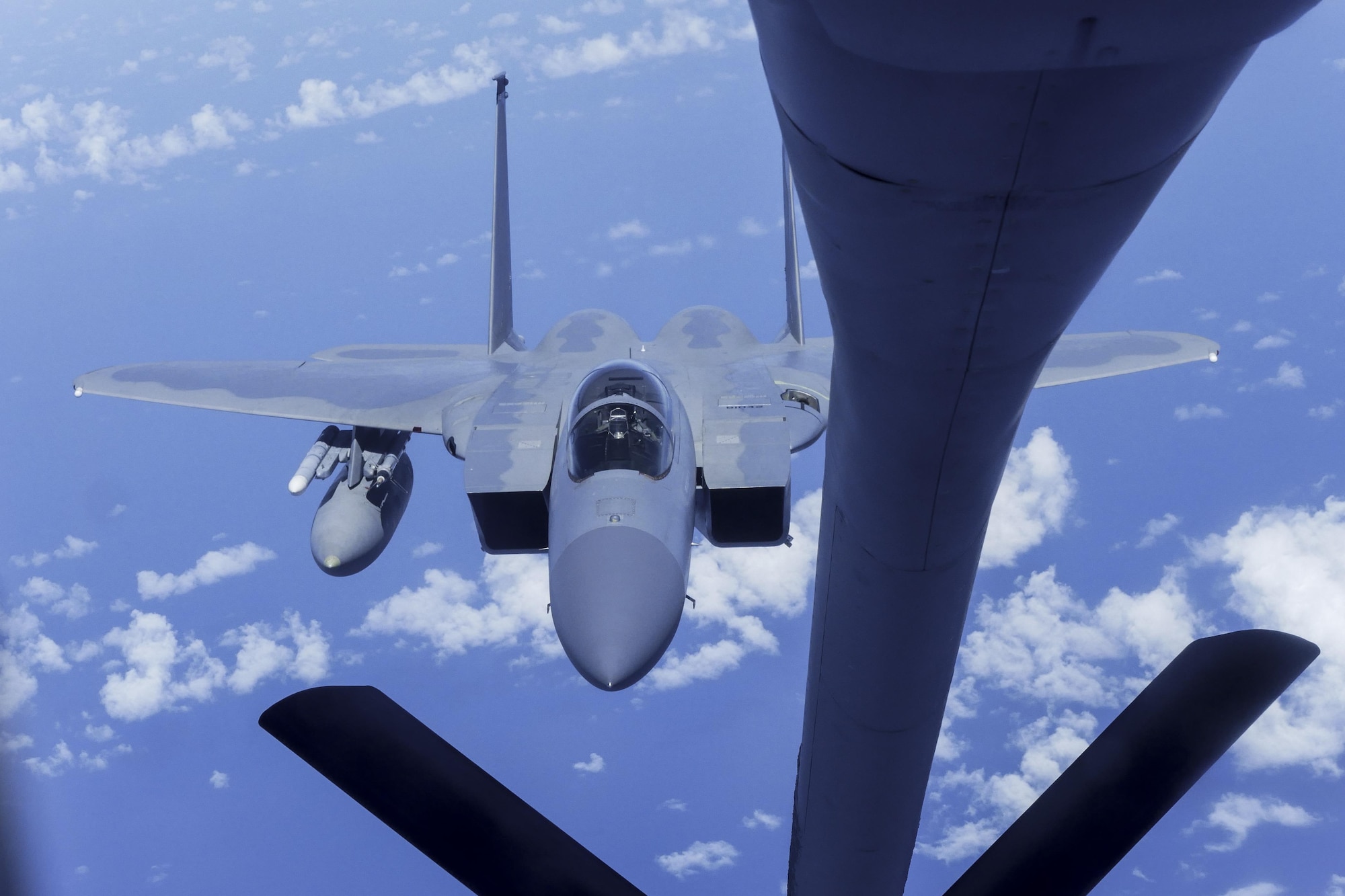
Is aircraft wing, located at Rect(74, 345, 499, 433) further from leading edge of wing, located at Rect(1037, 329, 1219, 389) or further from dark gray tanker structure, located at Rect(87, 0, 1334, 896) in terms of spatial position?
leading edge of wing, located at Rect(1037, 329, 1219, 389)

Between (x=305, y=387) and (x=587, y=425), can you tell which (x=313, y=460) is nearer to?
(x=305, y=387)

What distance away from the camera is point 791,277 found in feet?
48.6

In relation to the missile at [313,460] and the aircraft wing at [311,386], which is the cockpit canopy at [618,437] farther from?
the missile at [313,460]

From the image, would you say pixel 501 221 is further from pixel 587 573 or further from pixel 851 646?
pixel 851 646

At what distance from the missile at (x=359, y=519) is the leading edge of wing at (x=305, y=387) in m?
0.79

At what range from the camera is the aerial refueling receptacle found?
39.5ft

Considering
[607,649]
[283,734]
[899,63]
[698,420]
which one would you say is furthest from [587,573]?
[899,63]

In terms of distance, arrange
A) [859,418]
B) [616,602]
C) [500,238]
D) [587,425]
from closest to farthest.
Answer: [859,418], [616,602], [587,425], [500,238]

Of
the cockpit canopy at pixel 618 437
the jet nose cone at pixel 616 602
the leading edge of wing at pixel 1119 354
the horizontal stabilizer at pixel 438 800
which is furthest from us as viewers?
the leading edge of wing at pixel 1119 354

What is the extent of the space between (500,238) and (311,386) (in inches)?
135

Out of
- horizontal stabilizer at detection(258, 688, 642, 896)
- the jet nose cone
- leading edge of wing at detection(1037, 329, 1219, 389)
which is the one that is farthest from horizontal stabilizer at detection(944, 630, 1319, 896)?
leading edge of wing at detection(1037, 329, 1219, 389)

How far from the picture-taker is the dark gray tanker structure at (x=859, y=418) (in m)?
2.11

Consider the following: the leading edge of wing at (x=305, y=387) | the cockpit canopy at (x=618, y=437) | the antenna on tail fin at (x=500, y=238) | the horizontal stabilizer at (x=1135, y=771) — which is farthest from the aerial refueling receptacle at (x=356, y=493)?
the horizontal stabilizer at (x=1135, y=771)

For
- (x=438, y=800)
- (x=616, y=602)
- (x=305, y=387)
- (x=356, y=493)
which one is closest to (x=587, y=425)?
(x=616, y=602)
